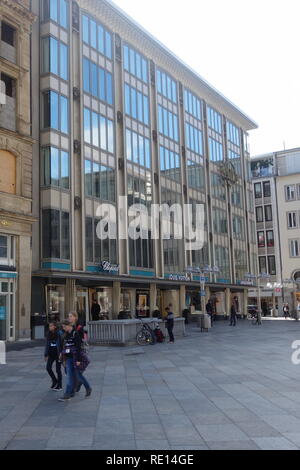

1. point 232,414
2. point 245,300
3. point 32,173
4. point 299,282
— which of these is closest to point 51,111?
point 32,173

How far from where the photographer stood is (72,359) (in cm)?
1037

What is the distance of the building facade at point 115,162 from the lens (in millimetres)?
30625

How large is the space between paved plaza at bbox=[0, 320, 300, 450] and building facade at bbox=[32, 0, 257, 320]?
14.3 metres

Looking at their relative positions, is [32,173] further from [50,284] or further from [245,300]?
[245,300]

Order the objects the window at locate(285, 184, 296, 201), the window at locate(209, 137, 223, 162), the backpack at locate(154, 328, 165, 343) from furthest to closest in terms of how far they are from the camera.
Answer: the window at locate(285, 184, 296, 201), the window at locate(209, 137, 223, 162), the backpack at locate(154, 328, 165, 343)

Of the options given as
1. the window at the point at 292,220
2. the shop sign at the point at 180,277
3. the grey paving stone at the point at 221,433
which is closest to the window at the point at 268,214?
the window at the point at 292,220

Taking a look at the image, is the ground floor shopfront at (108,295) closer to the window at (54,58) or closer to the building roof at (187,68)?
the window at (54,58)

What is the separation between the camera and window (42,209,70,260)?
96.8 ft

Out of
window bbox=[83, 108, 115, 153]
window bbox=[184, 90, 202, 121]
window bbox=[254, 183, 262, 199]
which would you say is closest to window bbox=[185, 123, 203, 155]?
window bbox=[184, 90, 202, 121]

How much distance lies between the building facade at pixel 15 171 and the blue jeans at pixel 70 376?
643 inches

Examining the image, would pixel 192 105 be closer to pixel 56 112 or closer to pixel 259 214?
pixel 56 112

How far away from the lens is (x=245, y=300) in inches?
2248

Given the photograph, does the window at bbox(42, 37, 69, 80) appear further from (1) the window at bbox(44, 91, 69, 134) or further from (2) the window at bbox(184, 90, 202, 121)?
(2) the window at bbox(184, 90, 202, 121)

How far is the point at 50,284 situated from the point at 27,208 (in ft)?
15.8
